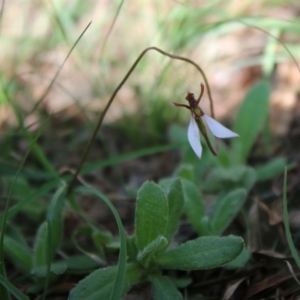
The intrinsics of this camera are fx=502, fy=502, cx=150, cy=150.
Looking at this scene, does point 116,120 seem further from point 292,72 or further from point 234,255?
point 234,255

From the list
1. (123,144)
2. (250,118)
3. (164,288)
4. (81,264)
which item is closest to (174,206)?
(164,288)

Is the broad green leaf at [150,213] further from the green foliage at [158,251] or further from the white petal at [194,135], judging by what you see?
the white petal at [194,135]

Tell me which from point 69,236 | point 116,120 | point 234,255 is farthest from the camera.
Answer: point 116,120

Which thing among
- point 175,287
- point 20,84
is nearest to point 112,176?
point 20,84

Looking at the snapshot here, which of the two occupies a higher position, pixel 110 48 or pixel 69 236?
pixel 110 48

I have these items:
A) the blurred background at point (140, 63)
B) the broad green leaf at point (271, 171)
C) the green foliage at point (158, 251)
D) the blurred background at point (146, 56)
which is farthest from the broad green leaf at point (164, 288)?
the blurred background at point (146, 56)

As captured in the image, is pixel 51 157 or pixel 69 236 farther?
pixel 51 157

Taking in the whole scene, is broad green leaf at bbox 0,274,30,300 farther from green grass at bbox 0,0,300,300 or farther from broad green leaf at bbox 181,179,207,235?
broad green leaf at bbox 181,179,207,235

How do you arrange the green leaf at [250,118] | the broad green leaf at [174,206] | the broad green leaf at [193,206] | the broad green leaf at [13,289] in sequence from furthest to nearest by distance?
the green leaf at [250,118] < the broad green leaf at [193,206] < the broad green leaf at [174,206] < the broad green leaf at [13,289]
